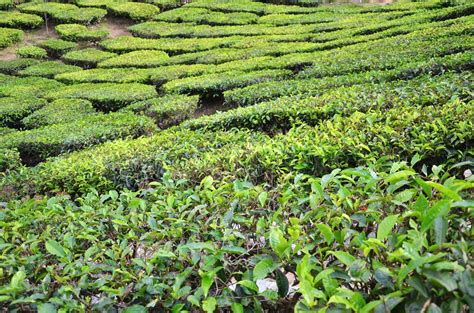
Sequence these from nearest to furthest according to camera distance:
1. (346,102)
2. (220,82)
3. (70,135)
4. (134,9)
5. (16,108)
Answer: (346,102) → (70,135) → (220,82) → (16,108) → (134,9)

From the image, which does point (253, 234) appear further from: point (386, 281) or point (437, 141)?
point (437, 141)

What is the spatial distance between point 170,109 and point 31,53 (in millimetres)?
9718

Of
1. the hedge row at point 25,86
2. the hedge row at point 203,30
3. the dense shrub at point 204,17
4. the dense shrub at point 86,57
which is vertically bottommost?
the hedge row at point 25,86

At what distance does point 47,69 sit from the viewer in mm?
15398

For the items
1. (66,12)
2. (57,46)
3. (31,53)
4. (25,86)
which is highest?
(66,12)

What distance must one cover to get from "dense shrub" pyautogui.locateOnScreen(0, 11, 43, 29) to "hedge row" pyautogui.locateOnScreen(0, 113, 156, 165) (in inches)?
431

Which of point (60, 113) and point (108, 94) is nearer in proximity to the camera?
point (60, 113)

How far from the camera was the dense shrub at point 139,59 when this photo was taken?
14653mm

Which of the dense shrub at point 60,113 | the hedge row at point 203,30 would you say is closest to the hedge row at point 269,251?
the dense shrub at point 60,113

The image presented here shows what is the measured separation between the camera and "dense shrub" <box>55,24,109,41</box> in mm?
18062

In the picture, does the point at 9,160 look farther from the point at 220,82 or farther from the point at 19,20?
the point at 19,20

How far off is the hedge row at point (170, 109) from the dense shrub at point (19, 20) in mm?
11071

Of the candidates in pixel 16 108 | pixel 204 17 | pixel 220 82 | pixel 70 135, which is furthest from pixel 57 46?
pixel 70 135

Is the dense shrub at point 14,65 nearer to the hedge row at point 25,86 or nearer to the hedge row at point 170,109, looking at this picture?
the hedge row at point 25,86
